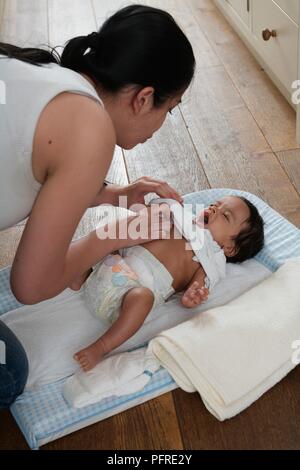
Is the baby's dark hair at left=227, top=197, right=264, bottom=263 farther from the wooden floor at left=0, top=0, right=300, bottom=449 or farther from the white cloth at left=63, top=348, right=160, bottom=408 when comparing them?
the white cloth at left=63, top=348, right=160, bottom=408

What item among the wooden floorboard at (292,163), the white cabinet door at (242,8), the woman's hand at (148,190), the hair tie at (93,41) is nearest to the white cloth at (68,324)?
the woman's hand at (148,190)

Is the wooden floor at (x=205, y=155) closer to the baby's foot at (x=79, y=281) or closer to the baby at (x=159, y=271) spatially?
the baby at (x=159, y=271)

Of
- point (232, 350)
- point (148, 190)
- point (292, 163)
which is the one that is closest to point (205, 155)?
point (292, 163)

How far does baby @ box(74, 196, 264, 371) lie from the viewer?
139 cm

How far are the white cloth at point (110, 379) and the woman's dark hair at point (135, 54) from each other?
1.75 ft

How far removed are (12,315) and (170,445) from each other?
0.51 meters

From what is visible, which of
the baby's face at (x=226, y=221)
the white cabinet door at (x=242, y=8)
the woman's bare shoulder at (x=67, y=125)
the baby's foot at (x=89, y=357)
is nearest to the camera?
the woman's bare shoulder at (x=67, y=125)

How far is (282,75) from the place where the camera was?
236 centimetres

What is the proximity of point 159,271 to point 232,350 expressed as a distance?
0.28 m

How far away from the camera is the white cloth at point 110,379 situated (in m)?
1.29

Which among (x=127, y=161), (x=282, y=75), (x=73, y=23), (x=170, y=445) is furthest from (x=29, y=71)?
(x=73, y=23)

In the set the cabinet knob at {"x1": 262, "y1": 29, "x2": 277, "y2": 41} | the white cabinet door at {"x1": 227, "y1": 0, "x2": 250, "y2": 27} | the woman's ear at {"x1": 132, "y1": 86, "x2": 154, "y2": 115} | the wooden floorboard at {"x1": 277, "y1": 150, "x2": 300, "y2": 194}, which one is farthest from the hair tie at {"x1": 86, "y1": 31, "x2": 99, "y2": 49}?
the white cabinet door at {"x1": 227, "y1": 0, "x2": 250, "y2": 27}

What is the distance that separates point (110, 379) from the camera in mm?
1312

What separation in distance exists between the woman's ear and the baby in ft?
1.42
